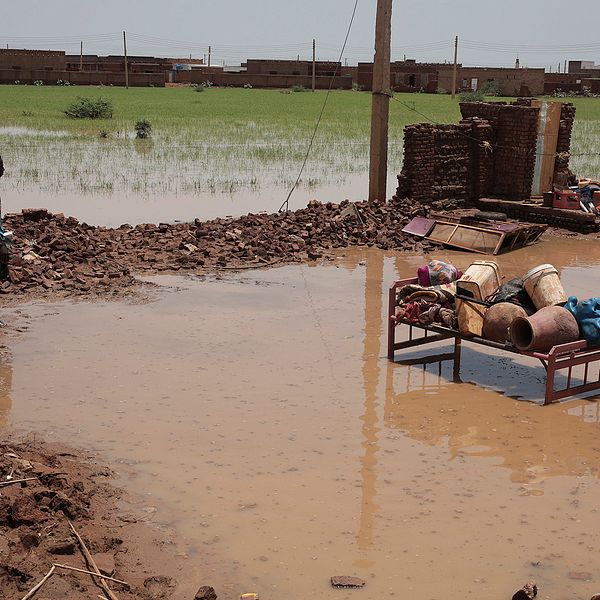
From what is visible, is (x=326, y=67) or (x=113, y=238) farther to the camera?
(x=326, y=67)

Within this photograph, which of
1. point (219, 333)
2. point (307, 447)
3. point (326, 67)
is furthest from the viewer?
point (326, 67)

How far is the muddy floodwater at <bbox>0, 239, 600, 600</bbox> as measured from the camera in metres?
5.66

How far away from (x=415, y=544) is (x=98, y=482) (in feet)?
7.39

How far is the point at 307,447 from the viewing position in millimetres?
7289

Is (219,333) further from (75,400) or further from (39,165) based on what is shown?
(39,165)

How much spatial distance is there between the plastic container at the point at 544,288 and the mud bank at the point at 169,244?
5251 mm

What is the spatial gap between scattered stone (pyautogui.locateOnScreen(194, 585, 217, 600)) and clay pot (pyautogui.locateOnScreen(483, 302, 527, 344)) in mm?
4318

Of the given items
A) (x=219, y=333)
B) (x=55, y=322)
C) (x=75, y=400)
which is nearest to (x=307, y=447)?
(x=75, y=400)

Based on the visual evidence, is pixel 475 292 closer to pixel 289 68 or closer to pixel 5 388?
pixel 5 388

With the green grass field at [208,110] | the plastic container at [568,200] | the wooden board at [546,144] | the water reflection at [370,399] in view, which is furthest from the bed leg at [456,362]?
the green grass field at [208,110]

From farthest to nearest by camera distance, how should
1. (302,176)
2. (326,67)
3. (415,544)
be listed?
1. (326,67)
2. (302,176)
3. (415,544)

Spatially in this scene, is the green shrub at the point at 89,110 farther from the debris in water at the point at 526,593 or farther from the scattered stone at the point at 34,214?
the debris in water at the point at 526,593

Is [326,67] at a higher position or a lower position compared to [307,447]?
higher

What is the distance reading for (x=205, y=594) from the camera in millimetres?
5023
